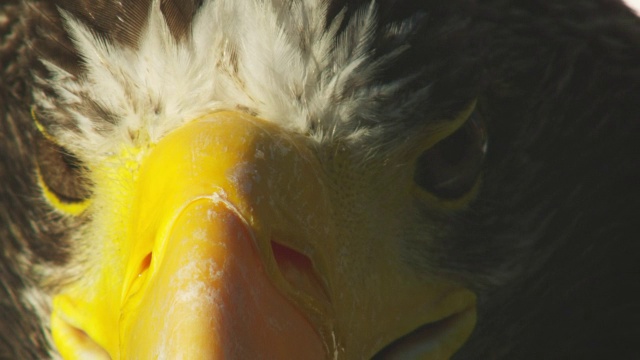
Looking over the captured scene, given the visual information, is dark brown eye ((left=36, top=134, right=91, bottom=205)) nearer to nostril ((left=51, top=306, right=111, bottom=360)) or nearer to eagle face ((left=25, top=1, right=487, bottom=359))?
eagle face ((left=25, top=1, right=487, bottom=359))

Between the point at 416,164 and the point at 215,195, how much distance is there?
0.70m

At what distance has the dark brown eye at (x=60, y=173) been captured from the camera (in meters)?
2.56

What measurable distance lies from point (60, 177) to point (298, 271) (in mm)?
877

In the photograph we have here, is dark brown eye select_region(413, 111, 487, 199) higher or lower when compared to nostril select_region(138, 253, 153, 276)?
higher

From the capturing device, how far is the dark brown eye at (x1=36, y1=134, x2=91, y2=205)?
2.56 metres

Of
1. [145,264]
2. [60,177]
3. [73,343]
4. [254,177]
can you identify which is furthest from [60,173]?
[254,177]

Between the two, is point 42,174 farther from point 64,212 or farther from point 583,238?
point 583,238

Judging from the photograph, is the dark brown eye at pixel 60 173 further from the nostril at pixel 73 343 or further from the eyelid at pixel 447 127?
the eyelid at pixel 447 127

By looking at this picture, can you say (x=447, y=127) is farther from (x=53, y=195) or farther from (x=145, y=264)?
(x=53, y=195)

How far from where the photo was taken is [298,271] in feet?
6.71

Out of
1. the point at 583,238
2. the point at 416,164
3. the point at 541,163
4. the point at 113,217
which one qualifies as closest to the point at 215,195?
the point at 113,217

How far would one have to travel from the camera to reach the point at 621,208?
2.92 m

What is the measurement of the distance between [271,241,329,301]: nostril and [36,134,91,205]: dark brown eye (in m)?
0.70

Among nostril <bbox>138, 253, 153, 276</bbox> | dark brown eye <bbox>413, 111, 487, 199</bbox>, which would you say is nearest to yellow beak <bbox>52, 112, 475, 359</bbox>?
nostril <bbox>138, 253, 153, 276</bbox>
